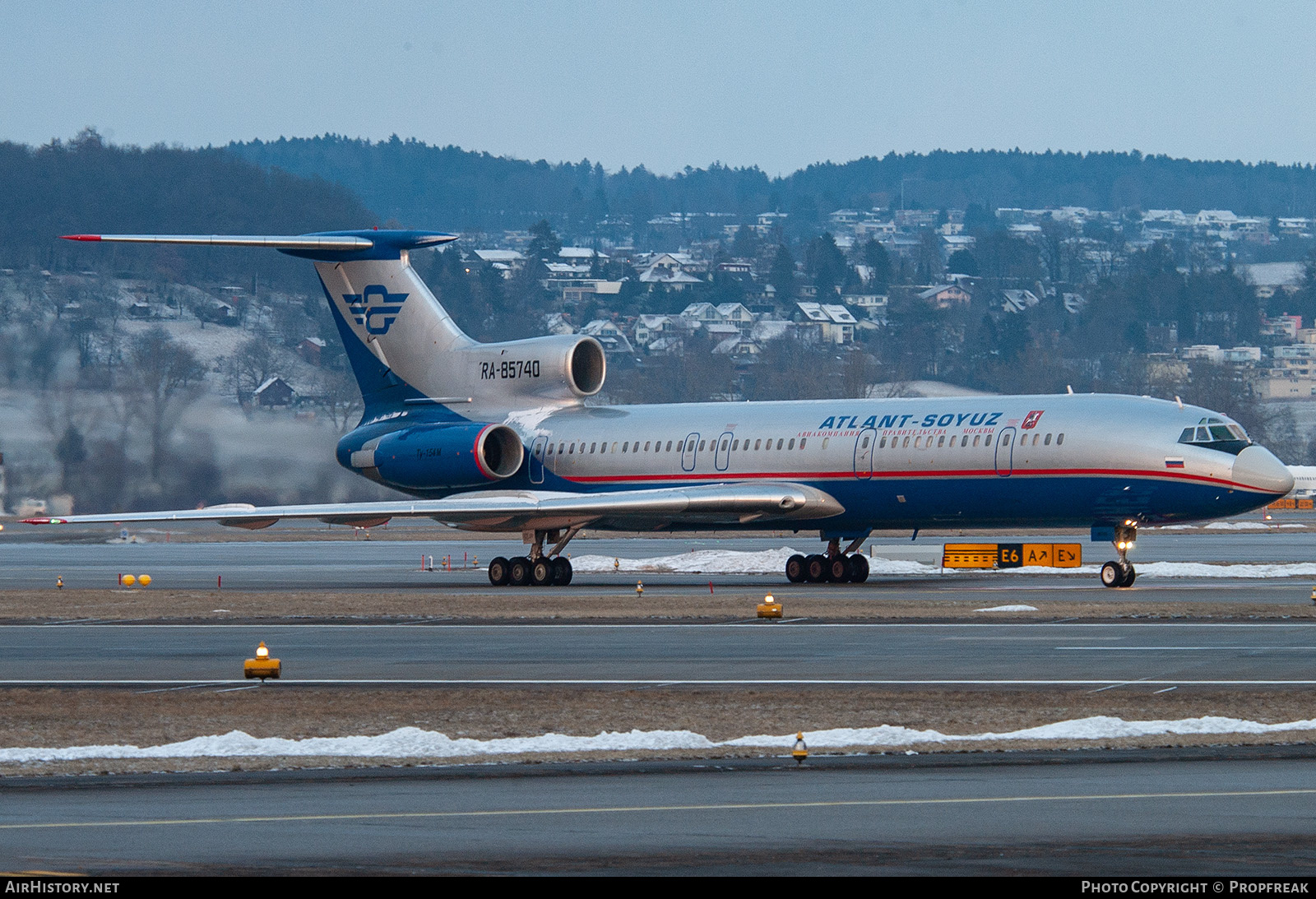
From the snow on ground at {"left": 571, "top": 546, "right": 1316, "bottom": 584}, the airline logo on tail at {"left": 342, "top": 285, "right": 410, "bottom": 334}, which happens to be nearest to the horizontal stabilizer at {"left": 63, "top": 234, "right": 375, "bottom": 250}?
the airline logo on tail at {"left": 342, "top": 285, "right": 410, "bottom": 334}

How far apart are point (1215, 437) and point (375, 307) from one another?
22740 mm

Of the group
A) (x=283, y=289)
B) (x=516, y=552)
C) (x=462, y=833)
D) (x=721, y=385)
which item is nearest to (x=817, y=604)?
(x=462, y=833)

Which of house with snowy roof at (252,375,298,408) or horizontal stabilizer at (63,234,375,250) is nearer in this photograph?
horizontal stabilizer at (63,234,375,250)

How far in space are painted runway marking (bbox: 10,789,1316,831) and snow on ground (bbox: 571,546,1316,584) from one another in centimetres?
3122

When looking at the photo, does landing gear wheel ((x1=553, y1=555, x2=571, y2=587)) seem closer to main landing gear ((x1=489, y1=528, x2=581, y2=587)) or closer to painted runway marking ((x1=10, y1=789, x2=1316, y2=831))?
main landing gear ((x1=489, y1=528, x2=581, y2=587))

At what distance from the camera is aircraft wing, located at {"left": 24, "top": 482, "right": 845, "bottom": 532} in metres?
42.3

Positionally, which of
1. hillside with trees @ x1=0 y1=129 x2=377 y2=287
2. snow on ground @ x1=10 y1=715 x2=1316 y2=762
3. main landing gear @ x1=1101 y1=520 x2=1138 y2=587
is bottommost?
main landing gear @ x1=1101 y1=520 x2=1138 y2=587

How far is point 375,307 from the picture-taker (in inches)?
1951

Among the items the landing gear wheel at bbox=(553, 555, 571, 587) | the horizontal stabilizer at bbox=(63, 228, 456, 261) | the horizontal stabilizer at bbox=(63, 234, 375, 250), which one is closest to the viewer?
the horizontal stabilizer at bbox=(63, 234, 375, 250)

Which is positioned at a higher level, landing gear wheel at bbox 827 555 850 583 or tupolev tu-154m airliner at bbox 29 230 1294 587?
tupolev tu-154m airliner at bbox 29 230 1294 587

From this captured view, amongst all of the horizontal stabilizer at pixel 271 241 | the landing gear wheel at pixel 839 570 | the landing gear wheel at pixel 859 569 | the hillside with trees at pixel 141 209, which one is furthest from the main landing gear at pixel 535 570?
the hillside with trees at pixel 141 209

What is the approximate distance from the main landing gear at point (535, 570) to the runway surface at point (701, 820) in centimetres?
2989
